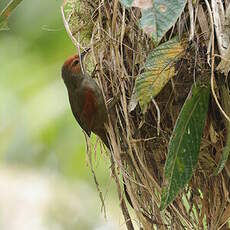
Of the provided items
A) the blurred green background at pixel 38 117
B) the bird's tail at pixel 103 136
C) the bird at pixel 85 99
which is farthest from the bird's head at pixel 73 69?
the blurred green background at pixel 38 117

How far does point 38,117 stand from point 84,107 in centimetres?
53

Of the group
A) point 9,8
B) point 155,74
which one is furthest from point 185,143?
point 9,8

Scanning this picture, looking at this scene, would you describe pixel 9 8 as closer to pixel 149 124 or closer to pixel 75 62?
pixel 75 62

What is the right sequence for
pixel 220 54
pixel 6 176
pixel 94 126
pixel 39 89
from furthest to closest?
pixel 6 176 → pixel 39 89 → pixel 94 126 → pixel 220 54

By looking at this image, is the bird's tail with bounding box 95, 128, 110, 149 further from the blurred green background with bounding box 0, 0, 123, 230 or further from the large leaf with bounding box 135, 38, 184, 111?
the blurred green background with bounding box 0, 0, 123, 230

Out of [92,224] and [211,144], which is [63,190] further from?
[211,144]

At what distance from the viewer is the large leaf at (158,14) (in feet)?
4.21

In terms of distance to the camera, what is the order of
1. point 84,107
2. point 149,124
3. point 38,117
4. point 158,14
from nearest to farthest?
1. point 158,14
2. point 149,124
3. point 84,107
4. point 38,117

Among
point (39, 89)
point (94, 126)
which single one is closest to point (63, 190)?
point (39, 89)

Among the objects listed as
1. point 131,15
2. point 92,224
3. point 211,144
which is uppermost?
point 131,15

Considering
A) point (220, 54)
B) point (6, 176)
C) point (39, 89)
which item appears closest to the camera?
point (220, 54)

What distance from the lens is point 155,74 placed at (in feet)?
4.41

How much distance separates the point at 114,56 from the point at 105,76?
0.27ft

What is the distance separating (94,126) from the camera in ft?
5.10
